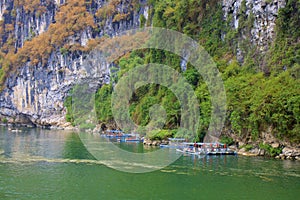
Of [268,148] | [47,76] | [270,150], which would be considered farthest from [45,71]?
[270,150]

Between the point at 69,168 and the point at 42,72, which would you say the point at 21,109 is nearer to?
the point at 42,72

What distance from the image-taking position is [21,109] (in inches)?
2301

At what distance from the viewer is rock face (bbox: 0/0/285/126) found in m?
54.3

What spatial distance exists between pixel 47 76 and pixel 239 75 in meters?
37.1

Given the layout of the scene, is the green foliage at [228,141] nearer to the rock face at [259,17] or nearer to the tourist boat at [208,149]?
the tourist boat at [208,149]

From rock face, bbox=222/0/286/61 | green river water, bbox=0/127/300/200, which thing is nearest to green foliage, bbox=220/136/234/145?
green river water, bbox=0/127/300/200

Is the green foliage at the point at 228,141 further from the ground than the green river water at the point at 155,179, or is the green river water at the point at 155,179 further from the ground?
the green foliage at the point at 228,141

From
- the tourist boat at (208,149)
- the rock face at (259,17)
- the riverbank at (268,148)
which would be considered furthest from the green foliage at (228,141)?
the rock face at (259,17)

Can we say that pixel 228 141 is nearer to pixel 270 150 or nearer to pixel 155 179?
pixel 270 150

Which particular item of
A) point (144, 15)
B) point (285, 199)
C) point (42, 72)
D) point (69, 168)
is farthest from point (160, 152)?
point (42, 72)

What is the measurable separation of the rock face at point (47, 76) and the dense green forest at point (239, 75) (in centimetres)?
1534

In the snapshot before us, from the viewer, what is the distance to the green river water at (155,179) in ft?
45.6

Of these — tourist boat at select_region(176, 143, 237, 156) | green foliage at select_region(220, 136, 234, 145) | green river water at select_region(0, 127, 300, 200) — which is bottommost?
green river water at select_region(0, 127, 300, 200)

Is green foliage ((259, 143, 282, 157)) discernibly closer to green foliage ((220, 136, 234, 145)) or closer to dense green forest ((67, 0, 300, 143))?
dense green forest ((67, 0, 300, 143))
